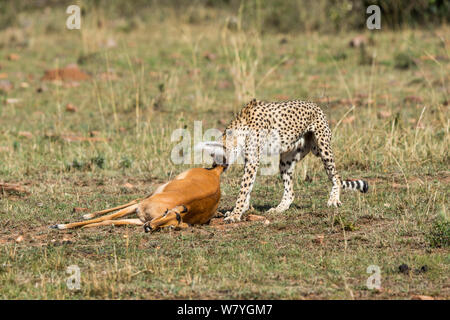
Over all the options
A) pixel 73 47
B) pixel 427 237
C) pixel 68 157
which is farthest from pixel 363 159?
pixel 73 47

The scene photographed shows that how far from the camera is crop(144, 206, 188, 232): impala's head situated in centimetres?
604

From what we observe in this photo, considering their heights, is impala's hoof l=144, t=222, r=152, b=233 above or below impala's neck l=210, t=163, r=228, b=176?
below

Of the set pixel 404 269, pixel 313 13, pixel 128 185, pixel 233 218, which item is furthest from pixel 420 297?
pixel 313 13

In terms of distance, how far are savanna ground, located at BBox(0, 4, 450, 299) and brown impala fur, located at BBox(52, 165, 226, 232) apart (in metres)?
0.10

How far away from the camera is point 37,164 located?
918 cm

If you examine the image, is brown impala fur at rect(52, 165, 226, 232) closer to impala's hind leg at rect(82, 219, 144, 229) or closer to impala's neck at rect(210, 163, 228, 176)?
impala's hind leg at rect(82, 219, 144, 229)

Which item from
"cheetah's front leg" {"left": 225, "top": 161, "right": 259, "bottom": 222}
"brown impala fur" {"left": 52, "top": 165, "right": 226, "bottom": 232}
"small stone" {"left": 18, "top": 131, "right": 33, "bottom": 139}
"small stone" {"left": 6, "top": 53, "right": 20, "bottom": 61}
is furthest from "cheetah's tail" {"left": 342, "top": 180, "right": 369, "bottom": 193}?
"small stone" {"left": 6, "top": 53, "right": 20, "bottom": 61}

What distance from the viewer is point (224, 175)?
879 cm

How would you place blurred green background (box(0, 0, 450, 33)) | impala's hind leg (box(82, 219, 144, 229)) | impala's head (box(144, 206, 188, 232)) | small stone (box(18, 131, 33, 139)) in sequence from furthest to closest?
blurred green background (box(0, 0, 450, 33))
small stone (box(18, 131, 33, 139))
impala's hind leg (box(82, 219, 144, 229))
impala's head (box(144, 206, 188, 232))

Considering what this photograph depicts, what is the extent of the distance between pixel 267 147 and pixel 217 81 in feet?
23.0

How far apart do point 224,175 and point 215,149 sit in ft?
6.75

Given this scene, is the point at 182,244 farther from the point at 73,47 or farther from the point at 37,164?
the point at 73,47

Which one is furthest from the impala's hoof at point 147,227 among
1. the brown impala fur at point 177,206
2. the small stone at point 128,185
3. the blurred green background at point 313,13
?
the blurred green background at point 313,13

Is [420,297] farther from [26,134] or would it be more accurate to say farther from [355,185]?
[26,134]
